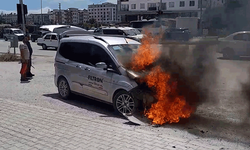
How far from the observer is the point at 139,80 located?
626 centimetres

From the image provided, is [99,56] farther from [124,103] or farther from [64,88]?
[64,88]

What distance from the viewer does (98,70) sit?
7.11m

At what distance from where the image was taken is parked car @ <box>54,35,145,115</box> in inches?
258

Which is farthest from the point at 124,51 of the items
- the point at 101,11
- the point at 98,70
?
the point at 101,11

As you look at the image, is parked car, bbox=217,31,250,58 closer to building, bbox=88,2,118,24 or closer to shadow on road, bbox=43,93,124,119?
shadow on road, bbox=43,93,124,119

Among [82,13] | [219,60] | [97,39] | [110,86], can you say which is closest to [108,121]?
[110,86]

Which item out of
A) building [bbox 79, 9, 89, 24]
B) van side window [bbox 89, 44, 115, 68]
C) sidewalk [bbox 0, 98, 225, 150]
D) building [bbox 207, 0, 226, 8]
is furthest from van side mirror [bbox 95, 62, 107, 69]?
building [bbox 79, 9, 89, 24]

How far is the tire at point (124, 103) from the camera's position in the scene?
21.0 ft

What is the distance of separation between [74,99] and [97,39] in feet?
6.82

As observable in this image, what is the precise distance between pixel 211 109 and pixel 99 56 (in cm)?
308

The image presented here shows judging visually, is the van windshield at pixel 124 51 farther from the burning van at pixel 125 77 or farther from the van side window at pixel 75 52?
the van side window at pixel 75 52

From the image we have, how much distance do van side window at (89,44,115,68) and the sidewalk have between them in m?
1.47

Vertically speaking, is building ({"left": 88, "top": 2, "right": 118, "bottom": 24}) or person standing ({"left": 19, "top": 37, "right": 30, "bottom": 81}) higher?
building ({"left": 88, "top": 2, "right": 118, "bottom": 24})

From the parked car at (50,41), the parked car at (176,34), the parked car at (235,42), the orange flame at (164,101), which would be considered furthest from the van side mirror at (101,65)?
the parked car at (50,41)
